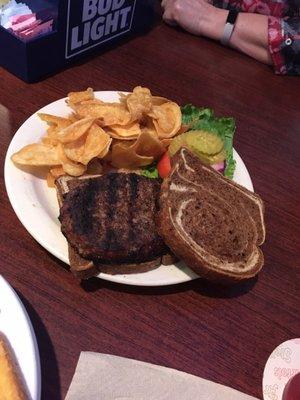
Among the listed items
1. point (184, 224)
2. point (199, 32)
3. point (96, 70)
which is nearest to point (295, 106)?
point (199, 32)

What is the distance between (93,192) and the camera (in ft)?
3.80

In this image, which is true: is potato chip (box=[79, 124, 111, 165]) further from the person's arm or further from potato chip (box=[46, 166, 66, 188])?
the person's arm

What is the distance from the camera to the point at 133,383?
3.00 ft

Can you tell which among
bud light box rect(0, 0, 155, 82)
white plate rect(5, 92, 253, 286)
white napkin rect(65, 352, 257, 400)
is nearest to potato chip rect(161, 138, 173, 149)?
white plate rect(5, 92, 253, 286)

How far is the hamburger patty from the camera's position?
1054 mm

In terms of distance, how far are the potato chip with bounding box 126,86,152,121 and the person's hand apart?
0.84 metres

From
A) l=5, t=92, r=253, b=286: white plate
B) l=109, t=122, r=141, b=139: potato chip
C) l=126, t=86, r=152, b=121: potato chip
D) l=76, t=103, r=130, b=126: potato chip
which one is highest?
l=126, t=86, r=152, b=121: potato chip

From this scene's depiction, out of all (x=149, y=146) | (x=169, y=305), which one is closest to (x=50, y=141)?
(x=149, y=146)

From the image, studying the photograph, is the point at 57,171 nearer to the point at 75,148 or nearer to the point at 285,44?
the point at 75,148

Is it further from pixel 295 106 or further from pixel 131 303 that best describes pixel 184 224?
pixel 295 106

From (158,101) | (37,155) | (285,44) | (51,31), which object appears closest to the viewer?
(37,155)

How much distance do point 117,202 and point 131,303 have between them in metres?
0.25

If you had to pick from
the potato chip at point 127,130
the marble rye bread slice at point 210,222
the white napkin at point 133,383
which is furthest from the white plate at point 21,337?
the potato chip at point 127,130

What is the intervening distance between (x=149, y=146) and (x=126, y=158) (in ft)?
0.25
